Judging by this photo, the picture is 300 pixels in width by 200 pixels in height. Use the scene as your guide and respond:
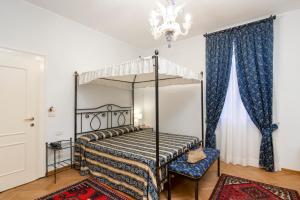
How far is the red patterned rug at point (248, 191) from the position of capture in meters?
2.33

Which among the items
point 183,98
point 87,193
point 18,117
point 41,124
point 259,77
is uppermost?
point 259,77

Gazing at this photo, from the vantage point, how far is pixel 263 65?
3209 mm

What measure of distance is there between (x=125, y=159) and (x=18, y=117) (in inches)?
73.3

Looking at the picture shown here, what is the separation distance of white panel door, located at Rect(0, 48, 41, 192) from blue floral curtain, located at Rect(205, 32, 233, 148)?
345cm

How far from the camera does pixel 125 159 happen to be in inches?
95.7

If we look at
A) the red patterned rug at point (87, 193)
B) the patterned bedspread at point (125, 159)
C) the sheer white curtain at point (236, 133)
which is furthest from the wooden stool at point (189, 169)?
the sheer white curtain at point (236, 133)

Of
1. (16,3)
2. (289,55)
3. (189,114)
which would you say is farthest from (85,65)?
(289,55)

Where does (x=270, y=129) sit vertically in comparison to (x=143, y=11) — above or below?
below

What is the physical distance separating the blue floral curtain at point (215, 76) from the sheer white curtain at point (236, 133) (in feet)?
0.46

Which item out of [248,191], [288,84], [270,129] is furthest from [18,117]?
[288,84]

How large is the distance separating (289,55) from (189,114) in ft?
7.56

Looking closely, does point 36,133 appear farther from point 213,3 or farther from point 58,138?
point 213,3

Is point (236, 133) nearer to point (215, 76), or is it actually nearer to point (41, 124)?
point (215, 76)

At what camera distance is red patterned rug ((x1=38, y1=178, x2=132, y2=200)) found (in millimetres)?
2322
